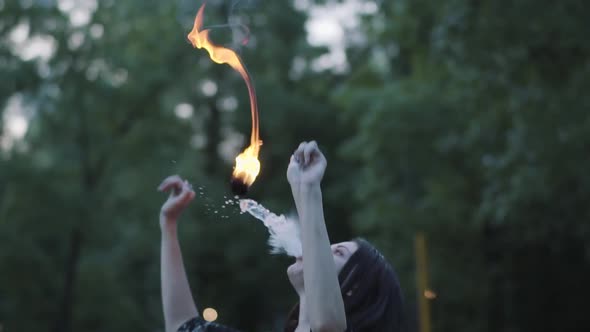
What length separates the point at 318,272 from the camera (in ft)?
8.30

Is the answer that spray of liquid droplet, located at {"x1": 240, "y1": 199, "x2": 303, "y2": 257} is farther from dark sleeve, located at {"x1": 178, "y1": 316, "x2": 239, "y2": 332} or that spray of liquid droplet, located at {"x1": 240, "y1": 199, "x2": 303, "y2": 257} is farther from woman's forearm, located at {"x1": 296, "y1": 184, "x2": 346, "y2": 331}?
woman's forearm, located at {"x1": 296, "y1": 184, "x2": 346, "y2": 331}

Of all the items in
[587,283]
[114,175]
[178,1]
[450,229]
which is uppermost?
[178,1]

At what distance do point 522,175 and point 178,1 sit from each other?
9916 mm

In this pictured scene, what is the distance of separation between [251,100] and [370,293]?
2.83 feet

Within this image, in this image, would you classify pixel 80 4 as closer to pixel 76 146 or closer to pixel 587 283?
pixel 76 146

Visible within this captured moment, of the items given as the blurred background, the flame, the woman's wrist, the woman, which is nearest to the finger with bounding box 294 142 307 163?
the woman

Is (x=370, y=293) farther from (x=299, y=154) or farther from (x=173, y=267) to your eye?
(x=173, y=267)

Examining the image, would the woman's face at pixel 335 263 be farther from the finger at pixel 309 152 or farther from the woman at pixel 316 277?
the finger at pixel 309 152

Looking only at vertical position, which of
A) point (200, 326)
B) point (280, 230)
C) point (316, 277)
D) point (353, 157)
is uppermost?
point (353, 157)

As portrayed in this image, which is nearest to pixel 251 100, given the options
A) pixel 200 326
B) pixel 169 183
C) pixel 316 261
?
pixel 169 183

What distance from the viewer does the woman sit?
8.32ft

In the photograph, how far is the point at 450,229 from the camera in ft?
64.8

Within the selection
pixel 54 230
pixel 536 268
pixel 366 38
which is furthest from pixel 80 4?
pixel 536 268

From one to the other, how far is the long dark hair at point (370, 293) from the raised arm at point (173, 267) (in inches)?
29.1
